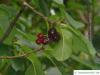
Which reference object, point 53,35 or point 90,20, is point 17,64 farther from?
point 90,20

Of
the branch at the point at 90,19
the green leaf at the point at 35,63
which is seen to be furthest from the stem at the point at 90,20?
the green leaf at the point at 35,63

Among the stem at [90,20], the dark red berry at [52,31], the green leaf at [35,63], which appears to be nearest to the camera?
the dark red berry at [52,31]

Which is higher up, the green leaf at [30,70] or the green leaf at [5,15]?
the green leaf at [5,15]

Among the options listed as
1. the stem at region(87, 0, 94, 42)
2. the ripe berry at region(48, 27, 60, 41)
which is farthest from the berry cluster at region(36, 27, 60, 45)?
the stem at region(87, 0, 94, 42)

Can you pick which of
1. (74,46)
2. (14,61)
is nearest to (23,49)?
(14,61)

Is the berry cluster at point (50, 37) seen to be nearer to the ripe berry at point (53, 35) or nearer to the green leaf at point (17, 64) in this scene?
the ripe berry at point (53, 35)

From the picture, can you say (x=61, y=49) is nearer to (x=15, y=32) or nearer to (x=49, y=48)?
(x=49, y=48)

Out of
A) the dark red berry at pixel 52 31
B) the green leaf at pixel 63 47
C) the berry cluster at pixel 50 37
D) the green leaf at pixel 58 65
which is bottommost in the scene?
the green leaf at pixel 58 65

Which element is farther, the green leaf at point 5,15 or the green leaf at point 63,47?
the green leaf at point 5,15
